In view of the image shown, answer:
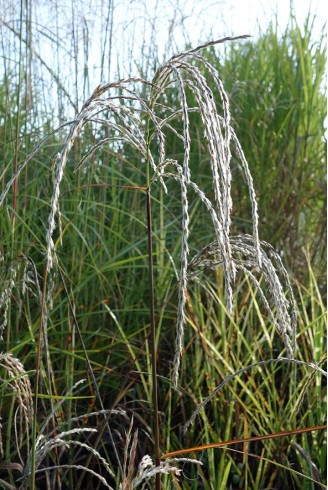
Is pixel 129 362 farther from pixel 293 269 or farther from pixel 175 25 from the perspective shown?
pixel 175 25

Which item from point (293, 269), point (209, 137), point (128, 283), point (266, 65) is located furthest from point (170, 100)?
point (209, 137)

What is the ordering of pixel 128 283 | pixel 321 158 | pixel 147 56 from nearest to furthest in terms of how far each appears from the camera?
pixel 128 283
pixel 147 56
pixel 321 158

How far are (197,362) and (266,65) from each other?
7.26ft

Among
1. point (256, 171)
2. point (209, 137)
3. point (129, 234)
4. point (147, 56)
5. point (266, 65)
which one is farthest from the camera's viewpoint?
point (266, 65)

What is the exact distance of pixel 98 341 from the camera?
2049 mm

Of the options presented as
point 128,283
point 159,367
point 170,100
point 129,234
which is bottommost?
point 159,367

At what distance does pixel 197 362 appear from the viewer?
1.91 m

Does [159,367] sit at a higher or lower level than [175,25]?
lower

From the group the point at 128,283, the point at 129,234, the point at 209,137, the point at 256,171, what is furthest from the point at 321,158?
the point at 209,137

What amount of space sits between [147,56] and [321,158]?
102 cm

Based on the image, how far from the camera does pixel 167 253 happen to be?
6.56ft

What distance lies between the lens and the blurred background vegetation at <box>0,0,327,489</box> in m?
1.77

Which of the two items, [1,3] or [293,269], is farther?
[293,269]

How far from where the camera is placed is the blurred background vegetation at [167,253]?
5.80 feet
